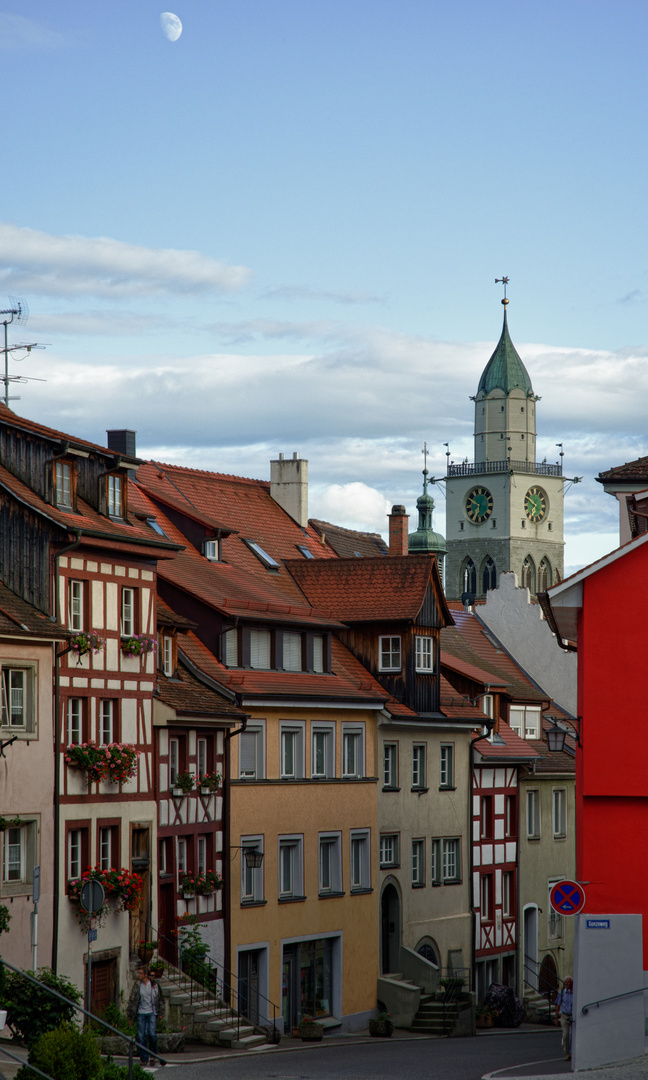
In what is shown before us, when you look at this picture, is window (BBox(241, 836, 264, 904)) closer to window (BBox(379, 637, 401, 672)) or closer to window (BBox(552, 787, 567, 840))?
window (BBox(379, 637, 401, 672))

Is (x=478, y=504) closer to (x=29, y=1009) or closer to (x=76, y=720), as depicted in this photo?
(x=76, y=720)

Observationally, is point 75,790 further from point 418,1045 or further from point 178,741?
point 418,1045

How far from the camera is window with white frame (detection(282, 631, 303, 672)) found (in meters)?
46.4

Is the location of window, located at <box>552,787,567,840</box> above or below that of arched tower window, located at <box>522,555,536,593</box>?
below

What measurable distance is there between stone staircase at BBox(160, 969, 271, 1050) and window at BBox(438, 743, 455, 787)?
54.3ft

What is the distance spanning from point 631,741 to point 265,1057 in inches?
434

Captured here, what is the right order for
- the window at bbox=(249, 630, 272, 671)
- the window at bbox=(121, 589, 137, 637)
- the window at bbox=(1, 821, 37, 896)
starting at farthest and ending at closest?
1. the window at bbox=(249, 630, 272, 671)
2. the window at bbox=(121, 589, 137, 637)
3. the window at bbox=(1, 821, 37, 896)

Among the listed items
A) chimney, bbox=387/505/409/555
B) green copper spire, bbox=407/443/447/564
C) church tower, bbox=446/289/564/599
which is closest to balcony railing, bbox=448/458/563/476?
church tower, bbox=446/289/564/599

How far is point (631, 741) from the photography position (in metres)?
29.8

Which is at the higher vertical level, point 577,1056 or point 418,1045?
point 577,1056

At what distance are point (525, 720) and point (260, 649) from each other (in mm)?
17759

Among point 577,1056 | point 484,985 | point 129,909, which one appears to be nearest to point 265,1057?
point 129,909

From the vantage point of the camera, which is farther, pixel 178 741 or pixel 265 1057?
pixel 178 741

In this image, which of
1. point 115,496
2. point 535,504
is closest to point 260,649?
point 115,496
